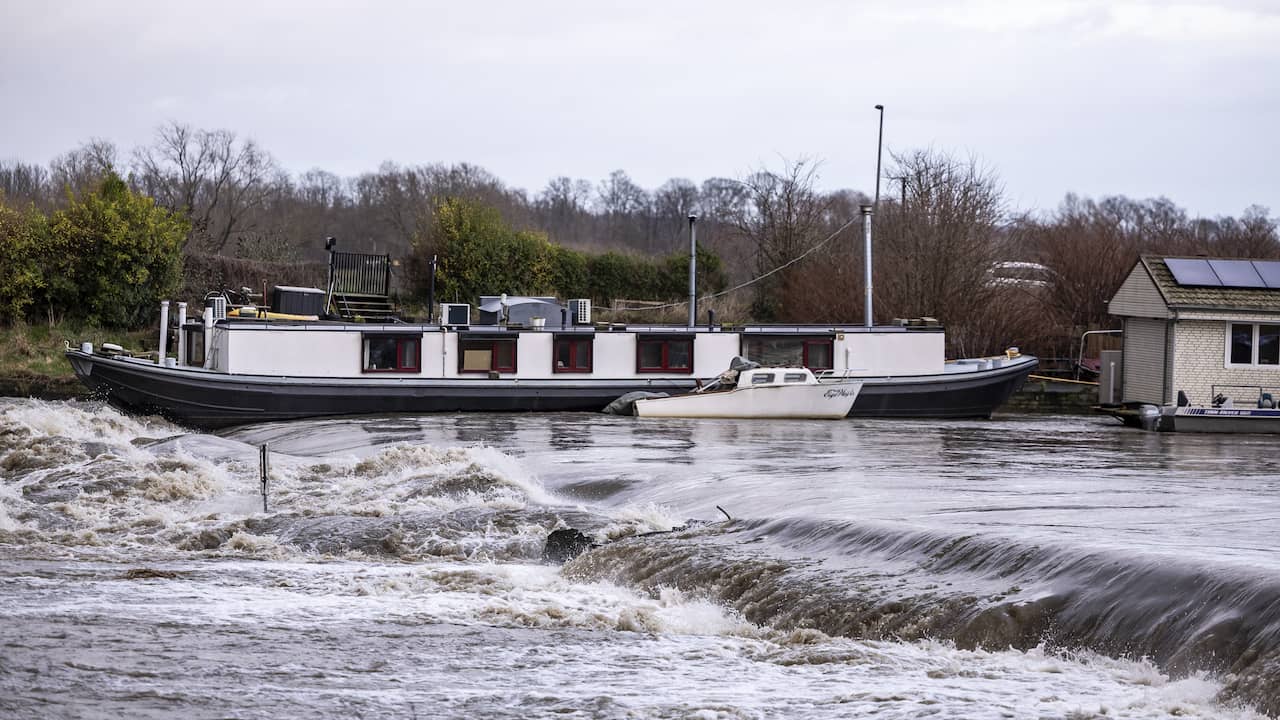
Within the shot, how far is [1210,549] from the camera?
9828mm

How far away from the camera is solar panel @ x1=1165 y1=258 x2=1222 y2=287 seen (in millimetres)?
29844

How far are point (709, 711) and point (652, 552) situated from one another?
14.6 ft

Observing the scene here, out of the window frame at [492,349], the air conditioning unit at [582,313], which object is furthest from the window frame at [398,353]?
the air conditioning unit at [582,313]

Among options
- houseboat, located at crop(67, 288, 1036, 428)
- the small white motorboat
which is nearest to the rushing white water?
the small white motorboat

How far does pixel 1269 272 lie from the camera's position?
99.5 feet

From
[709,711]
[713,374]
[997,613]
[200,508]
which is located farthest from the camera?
[713,374]

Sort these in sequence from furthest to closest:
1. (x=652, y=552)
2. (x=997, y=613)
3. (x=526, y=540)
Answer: (x=526, y=540) → (x=652, y=552) → (x=997, y=613)

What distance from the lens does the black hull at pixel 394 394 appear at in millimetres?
27875

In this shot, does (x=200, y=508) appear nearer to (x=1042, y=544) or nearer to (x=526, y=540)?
(x=526, y=540)

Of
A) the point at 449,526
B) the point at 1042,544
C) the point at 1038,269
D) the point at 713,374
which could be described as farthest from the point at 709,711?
the point at 1038,269

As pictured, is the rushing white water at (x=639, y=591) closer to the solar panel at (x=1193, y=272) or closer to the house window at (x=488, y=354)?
the house window at (x=488, y=354)

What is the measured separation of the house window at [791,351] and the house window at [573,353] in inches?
141

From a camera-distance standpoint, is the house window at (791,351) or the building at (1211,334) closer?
the building at (1211,334)

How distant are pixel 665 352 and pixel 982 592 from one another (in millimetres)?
21693
